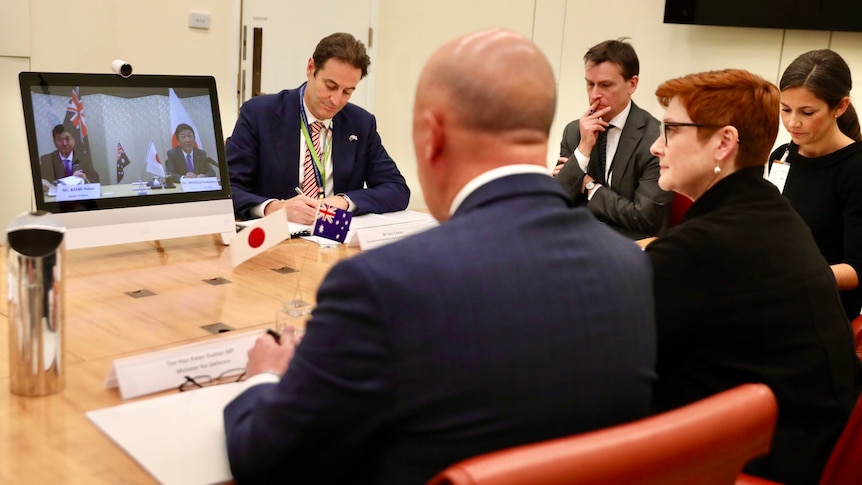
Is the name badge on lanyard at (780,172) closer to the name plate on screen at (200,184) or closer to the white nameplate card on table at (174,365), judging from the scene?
the name plate on screen at (200,184)

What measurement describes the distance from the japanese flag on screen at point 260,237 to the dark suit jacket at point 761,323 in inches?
35.1

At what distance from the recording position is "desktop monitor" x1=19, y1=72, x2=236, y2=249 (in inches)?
88.8

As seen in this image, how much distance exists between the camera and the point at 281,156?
11.0 ft

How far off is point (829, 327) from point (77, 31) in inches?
168

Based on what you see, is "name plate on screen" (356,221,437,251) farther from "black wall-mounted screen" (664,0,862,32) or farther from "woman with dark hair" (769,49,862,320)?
"black wall-mounted screen" (664,0,862,32)

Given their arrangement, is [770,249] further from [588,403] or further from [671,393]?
[588,403]

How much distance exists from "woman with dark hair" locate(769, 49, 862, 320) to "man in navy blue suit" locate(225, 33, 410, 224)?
151 cm

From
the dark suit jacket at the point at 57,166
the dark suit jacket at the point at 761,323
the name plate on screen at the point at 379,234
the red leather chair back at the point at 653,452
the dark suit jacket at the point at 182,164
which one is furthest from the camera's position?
the name plate on screen at the point at 379,234

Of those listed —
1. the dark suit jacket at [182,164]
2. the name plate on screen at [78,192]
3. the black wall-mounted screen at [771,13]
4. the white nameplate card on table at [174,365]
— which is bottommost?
the white nameplate card on table at [174,365]

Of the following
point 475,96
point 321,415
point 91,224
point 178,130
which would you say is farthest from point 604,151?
point 321,415

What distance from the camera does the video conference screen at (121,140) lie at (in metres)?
2.25

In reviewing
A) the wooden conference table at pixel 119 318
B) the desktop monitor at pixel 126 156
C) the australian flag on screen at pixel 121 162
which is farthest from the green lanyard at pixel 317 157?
the australian flag on screen at pixel 121 162

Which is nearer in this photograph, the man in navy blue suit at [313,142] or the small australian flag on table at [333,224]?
the small australian flag on table at [333,224]

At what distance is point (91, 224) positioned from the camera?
235 cm
